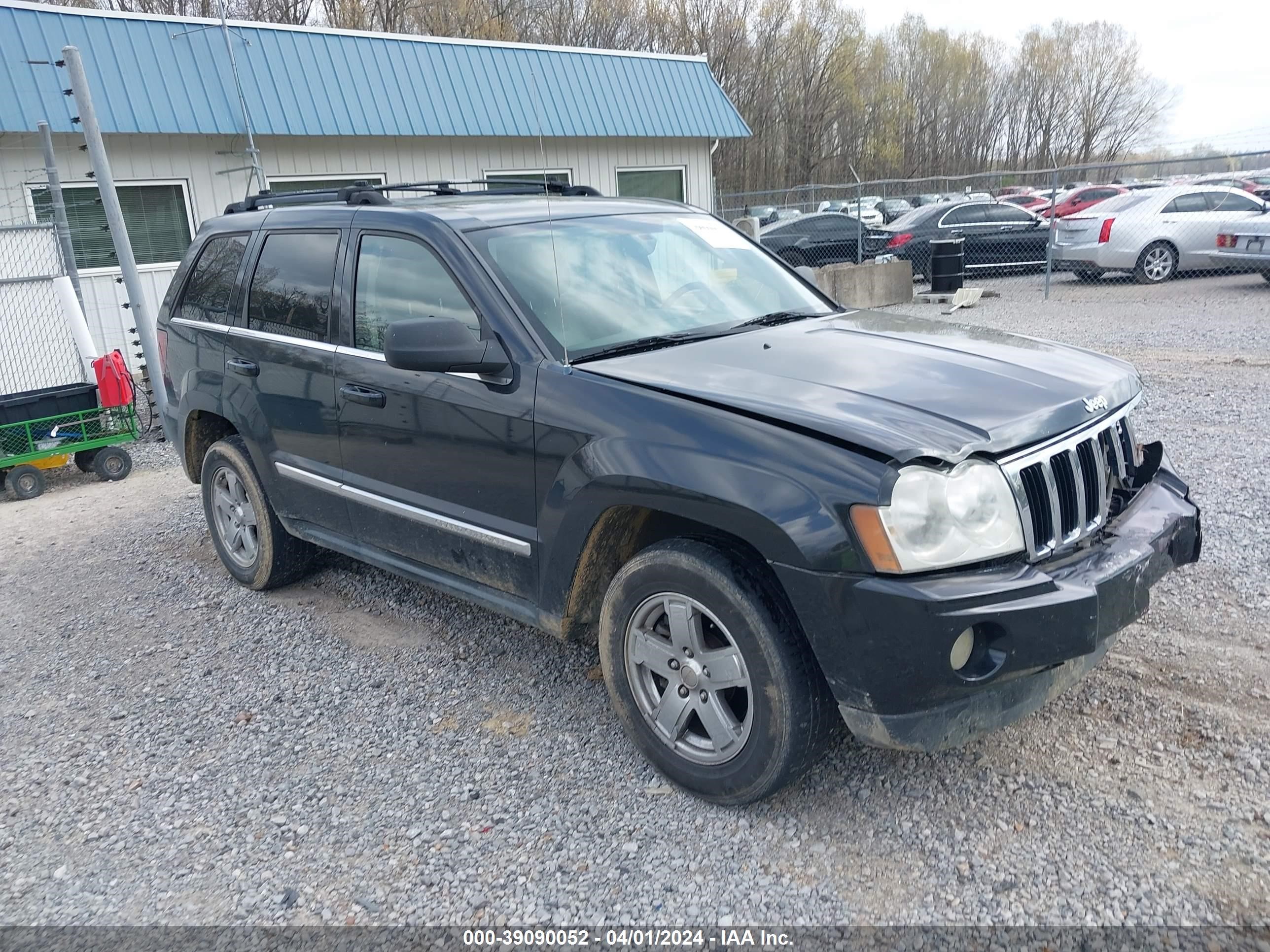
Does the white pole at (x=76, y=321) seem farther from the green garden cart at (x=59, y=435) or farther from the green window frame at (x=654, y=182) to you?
the green window frame at (x=654, y=182)

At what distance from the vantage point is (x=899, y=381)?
321 cm

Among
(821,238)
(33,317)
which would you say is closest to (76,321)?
(33,317)

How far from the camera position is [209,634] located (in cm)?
489

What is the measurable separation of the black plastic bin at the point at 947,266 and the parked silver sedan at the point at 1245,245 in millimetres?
3802

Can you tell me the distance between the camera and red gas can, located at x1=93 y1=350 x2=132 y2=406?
830 centimetres

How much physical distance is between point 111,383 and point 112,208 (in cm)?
183

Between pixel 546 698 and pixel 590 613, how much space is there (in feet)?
1.93

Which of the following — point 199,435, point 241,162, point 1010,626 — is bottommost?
point 199,435

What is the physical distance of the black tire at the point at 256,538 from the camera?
16.7ft

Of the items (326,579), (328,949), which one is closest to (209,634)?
(326,579)

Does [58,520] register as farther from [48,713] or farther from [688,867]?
[688,867]

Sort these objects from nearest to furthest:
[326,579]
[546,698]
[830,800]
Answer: [830,800] → [546,698] → [326,579]

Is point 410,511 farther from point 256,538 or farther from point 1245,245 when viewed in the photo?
point 1245,245

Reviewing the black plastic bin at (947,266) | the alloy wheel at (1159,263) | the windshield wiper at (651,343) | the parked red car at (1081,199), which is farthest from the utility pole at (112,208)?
the parked red car at (1081,199)
